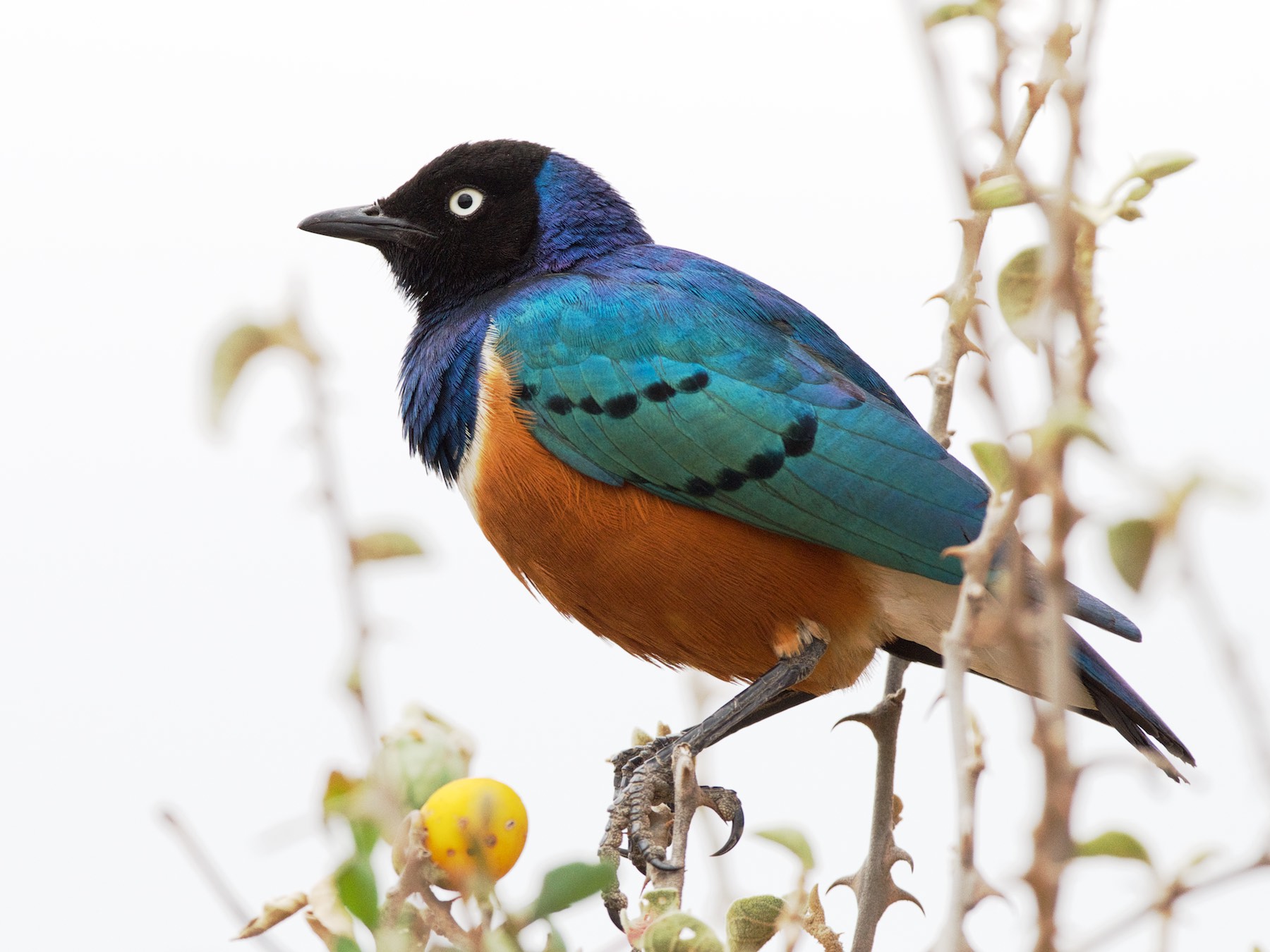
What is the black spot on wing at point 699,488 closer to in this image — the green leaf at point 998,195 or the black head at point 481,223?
the black head at point 481,223

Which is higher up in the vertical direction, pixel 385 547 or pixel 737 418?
pixel 385 547

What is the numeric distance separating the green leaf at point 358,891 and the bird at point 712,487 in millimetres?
1600

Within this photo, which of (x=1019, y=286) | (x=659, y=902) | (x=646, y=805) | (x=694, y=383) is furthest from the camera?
(x=694, y=383)

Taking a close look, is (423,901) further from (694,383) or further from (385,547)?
(694,383)

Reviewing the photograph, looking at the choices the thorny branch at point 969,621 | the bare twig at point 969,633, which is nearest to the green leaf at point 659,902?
the bare twig at point 969,633

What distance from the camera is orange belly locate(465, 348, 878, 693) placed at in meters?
3.29

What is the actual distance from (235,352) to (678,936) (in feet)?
2.75

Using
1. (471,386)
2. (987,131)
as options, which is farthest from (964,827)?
(471,386)

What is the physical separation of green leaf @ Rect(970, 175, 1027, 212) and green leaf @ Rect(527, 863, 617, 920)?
0.79 metres

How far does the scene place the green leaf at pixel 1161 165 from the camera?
145cm

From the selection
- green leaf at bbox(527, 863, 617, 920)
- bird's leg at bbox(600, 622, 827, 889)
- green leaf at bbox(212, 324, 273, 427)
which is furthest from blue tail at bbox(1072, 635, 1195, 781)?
green leaf at bbox(212, 324, 273, 427)

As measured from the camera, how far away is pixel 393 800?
1.32 m

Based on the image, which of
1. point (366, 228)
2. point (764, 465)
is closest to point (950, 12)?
point (764, 465)

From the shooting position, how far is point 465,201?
4191 millimetres
